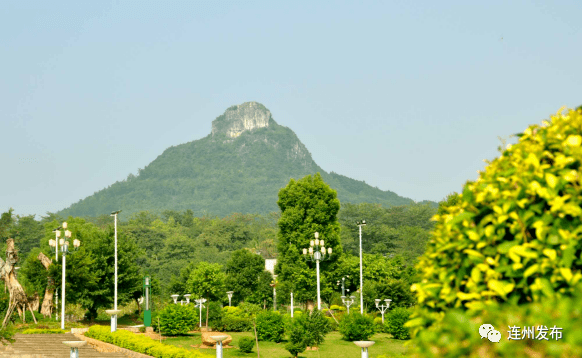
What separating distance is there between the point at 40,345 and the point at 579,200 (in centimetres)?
2301

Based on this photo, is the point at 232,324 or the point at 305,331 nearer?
the point at 305,331

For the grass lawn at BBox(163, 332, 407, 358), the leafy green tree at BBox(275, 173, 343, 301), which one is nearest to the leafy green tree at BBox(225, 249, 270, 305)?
the leafy green tree at BBox(275, 173, 343, 301)

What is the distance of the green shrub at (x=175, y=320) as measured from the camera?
2594 cm

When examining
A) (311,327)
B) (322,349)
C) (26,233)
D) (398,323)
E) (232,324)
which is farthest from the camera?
(26,233)

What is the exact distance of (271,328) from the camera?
24375 millimetres

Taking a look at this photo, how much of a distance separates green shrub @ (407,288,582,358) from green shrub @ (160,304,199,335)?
2422 centimetres

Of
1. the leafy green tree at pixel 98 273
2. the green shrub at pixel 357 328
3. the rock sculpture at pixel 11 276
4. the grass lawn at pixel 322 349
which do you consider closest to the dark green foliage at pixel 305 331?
the grass lawn at pixel 322 349

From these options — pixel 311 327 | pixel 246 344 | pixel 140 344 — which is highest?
pixel 311 327

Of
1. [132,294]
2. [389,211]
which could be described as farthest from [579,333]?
[389,211]

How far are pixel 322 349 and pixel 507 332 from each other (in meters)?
20.1

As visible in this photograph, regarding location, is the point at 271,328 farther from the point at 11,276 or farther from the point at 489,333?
the point at 489,333

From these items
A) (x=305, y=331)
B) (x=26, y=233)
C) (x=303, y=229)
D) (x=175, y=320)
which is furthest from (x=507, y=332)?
(x=26, y=233)

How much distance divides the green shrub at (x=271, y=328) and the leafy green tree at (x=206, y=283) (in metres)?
14.8

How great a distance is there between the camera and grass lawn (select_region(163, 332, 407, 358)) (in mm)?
20656
